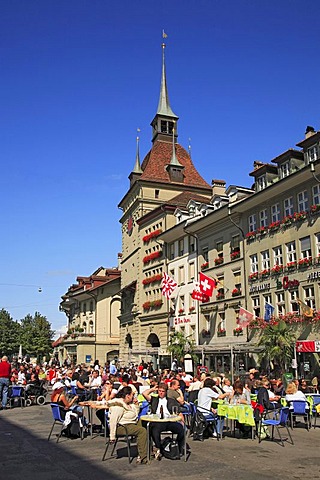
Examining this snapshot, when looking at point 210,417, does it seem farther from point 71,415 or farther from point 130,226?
point 130,226

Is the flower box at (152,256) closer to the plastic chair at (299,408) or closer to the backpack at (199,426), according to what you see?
the plastic chair at (299,408)

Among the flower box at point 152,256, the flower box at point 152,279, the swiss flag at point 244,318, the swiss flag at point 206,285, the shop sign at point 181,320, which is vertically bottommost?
the swiss flag at point 244,318

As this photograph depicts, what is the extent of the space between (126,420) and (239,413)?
343 centimetres

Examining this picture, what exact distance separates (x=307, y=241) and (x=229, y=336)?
9641 millimetres

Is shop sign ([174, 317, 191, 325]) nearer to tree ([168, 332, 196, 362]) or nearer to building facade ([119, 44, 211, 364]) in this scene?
building facade ([119, 44, 211, 364])

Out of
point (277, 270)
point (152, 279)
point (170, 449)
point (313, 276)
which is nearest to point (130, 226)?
point (152, 279)

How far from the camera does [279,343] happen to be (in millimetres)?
26797

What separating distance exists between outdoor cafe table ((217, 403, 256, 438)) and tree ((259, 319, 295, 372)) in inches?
549

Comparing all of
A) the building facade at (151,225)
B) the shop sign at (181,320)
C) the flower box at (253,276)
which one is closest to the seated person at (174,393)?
the flower box at (253,276)

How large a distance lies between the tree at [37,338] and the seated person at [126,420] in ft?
234

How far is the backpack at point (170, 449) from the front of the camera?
10469mm

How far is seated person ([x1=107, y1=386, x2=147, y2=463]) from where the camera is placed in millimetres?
10180

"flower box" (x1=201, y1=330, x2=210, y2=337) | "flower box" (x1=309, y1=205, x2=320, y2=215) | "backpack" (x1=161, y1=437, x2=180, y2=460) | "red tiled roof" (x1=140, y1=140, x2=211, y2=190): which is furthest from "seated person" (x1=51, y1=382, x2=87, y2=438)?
"red tiled roof" (x1=140, y1=140, x2=211, y2=190)

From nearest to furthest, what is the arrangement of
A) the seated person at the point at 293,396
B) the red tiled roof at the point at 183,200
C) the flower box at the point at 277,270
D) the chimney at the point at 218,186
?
the seated person at the point at 293,396, the flower box at the point at 277,270, the chimney at the point at 218,186, the red tiled roof at the point at 183,200
